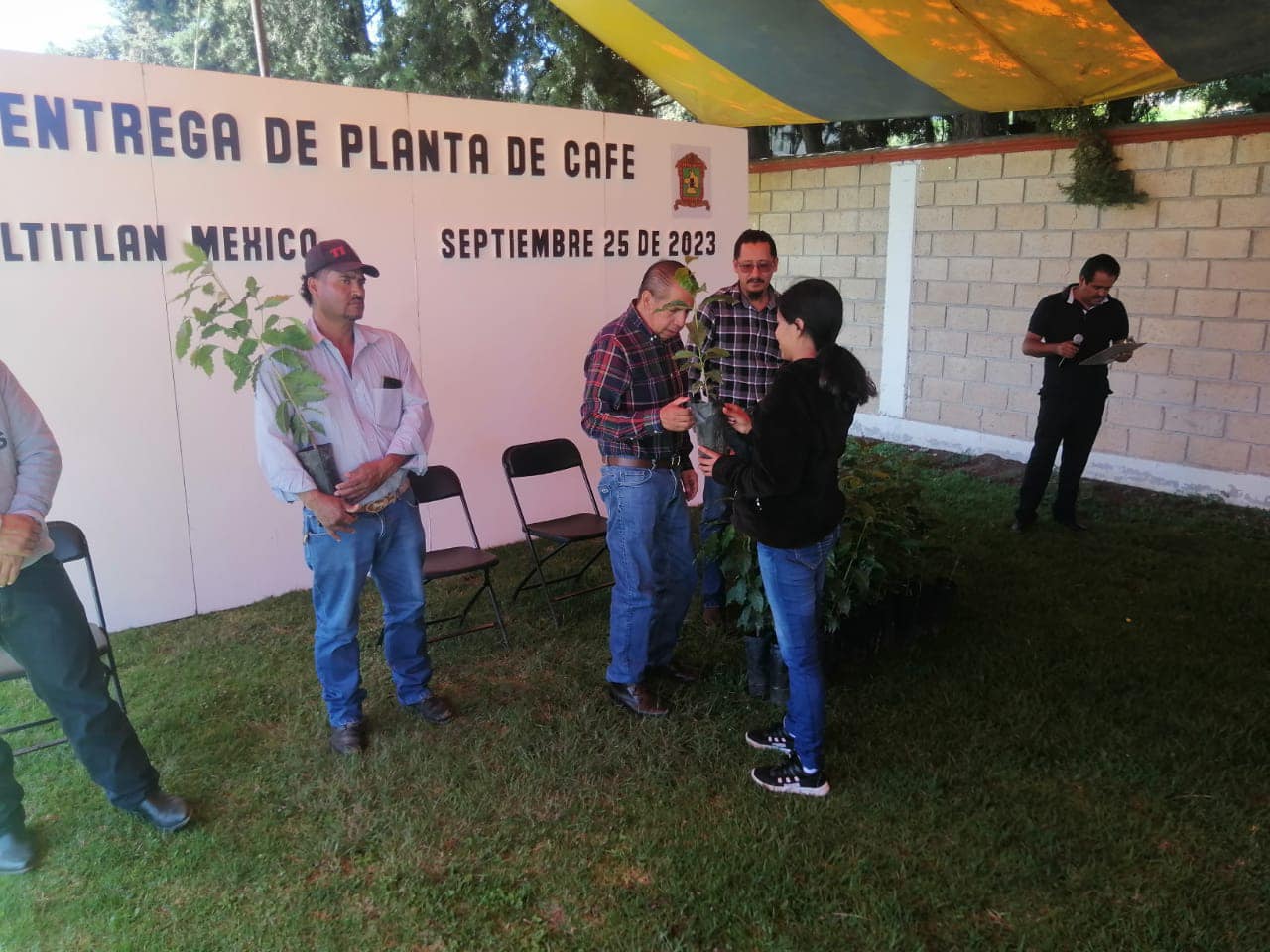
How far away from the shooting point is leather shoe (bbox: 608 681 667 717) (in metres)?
3.60

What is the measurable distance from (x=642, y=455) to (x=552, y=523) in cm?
142

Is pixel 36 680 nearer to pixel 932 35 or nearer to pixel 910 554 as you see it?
pixel 910 554

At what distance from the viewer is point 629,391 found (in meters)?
3.39

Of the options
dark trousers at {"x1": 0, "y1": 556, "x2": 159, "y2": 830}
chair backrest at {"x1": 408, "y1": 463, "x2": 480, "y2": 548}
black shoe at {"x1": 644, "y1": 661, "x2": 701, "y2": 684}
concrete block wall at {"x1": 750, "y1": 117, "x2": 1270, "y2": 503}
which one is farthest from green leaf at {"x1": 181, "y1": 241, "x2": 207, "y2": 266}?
concrete block wall at {"x1": 750, "y1": 117, "x2": 1270, "y2": 503}

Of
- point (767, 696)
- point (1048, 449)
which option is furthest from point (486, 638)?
point (1048, 449)

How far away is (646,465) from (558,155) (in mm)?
2724

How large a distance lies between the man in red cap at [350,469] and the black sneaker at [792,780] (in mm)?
1394

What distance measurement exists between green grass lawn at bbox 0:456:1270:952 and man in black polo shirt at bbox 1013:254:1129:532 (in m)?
1.46

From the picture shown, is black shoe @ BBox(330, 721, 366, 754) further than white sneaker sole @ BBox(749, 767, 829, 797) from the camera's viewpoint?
Yes

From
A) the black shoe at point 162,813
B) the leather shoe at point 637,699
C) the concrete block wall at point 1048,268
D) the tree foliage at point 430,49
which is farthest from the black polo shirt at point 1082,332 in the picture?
the tree foliage at point 430,49

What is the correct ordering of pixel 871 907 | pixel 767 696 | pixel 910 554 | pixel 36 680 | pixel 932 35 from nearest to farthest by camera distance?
pixel 871 907 < pixel 36 680 < pixel 767 696 < pixel 910 554 < pixel 932 35

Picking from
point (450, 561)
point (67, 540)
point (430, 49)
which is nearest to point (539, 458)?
point (450, 561)

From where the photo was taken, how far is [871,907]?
2574mm

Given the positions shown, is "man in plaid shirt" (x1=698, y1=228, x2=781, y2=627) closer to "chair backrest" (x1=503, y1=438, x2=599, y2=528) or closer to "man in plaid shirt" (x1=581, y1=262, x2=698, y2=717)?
"man in plaid shirt" (x1=581, y1=262, x2=698, y2=717)
